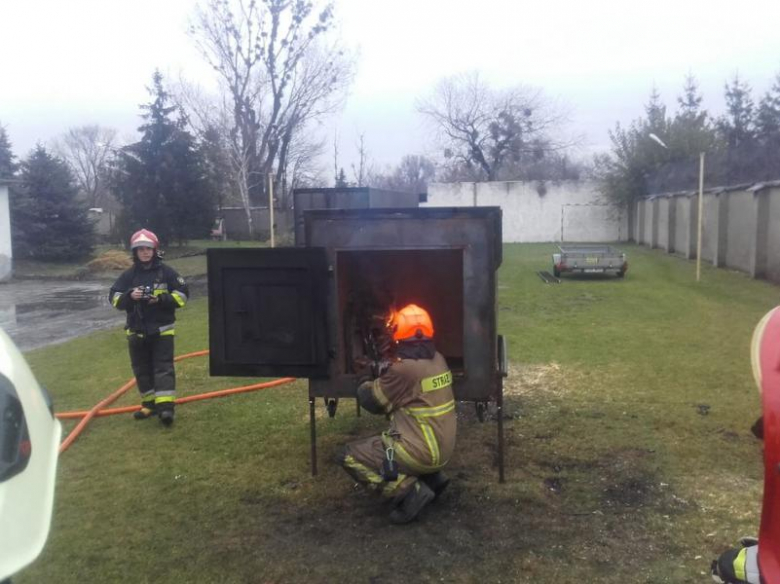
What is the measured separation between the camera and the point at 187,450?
575cm

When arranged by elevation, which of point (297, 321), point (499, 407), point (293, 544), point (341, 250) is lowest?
point (293, 544)

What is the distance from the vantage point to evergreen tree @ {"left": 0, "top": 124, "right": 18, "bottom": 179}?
35312mm

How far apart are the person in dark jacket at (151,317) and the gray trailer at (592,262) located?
45.0 feet

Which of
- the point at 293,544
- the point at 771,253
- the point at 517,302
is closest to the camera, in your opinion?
the point at 293,544

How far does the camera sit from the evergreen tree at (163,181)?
104ft

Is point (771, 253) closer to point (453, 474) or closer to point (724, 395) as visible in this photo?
point (724, 395)

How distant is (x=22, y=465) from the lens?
2152 mm

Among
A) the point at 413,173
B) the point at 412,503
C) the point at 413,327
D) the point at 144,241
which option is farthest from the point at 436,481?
the point at 413,173

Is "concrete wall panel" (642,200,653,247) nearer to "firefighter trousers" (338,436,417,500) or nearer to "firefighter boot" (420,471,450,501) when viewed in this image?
"firefighter boot" (420,471,450,501)

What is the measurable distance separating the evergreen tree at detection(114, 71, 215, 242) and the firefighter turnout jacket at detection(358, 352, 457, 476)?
29.1 metres

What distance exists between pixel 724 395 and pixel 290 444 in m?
4.16

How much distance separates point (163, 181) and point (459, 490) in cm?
2969

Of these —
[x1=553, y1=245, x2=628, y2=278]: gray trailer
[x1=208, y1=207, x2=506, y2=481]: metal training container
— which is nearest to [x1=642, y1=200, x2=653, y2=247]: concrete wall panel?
[x1=553, y1=245, x2=628, y2=278]: gray trailer

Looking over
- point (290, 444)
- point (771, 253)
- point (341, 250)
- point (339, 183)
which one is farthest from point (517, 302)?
point (339, 183)
